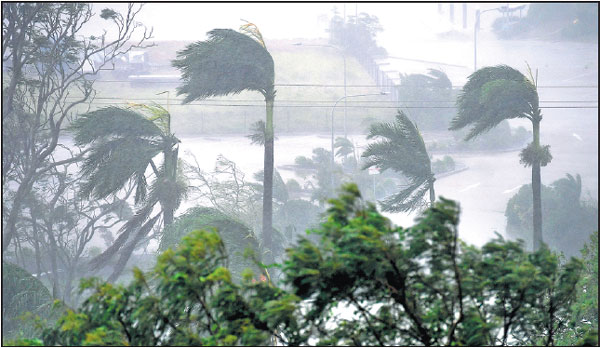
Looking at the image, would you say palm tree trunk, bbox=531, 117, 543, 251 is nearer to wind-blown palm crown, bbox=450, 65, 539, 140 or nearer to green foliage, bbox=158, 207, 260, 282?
wind-blown palm crown, bbox=450, 65, 539, 140

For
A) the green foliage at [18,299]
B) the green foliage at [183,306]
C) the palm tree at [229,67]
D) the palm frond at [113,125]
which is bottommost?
the green foliage at [18,299]

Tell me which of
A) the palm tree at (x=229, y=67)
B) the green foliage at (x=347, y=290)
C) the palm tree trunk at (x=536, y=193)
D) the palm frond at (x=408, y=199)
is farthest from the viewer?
the palm frond at (x=408, y=199)

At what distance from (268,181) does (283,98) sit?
2.16 meters

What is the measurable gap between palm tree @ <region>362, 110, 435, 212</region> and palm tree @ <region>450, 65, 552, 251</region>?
2.65 feet

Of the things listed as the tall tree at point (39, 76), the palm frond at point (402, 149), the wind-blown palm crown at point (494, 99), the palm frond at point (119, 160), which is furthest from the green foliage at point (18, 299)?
the wind-blown palm crown at point (494, 99)

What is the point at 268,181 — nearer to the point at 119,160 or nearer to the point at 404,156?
the point at 404,156

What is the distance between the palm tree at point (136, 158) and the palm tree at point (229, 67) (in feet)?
2.15

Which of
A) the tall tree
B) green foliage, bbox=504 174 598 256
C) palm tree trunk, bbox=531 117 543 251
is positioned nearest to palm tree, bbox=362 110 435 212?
palm tree trunk, bbox=531 117 543 251

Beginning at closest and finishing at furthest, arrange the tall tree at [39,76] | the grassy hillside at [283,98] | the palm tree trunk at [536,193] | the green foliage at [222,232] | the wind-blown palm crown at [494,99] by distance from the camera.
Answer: the green foliage at [222,232] → the wind-blown palm crown at [494,99] → the palm tree trunk at [536,193] → the tall tree at [39,76] → the grassy hillside at [283,98]

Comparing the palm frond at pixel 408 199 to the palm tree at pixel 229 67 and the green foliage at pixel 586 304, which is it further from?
the green foliage at pixel 586 304

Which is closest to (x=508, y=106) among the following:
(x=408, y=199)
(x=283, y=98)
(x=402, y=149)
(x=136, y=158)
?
(x=402, y=149)

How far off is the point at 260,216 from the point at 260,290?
7168mm

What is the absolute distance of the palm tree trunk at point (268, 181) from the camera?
9.54 m

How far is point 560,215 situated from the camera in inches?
400
